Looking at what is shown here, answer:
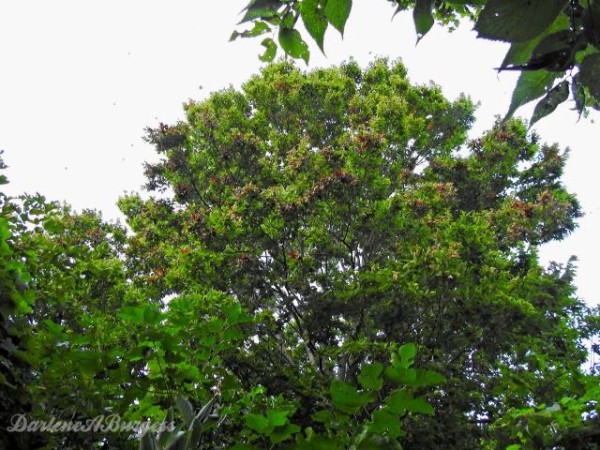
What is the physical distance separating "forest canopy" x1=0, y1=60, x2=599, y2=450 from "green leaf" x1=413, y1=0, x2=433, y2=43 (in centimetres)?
91

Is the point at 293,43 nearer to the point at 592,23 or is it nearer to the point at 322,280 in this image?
the point at 592,23

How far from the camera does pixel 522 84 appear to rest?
2.36ft

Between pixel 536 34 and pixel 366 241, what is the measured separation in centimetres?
965

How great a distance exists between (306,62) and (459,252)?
713 cm

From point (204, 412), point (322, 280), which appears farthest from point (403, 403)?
point (322, 280)

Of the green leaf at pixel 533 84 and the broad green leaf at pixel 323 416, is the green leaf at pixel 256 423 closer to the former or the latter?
the broad green leaf at pixel 323 416

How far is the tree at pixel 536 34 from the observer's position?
0.57m

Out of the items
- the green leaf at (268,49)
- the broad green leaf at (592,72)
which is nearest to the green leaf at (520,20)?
the broad green leaf at (592,72)

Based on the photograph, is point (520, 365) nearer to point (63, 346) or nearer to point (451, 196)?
point (451, 196)

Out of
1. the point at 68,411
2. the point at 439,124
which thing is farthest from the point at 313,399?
the point at 439,124

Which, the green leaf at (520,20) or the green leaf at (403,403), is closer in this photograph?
the green leaf at (520,20)

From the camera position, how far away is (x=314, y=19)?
2.81ft

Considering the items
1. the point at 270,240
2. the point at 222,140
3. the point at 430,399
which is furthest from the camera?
the point at 222,140

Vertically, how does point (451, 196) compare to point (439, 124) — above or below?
below
